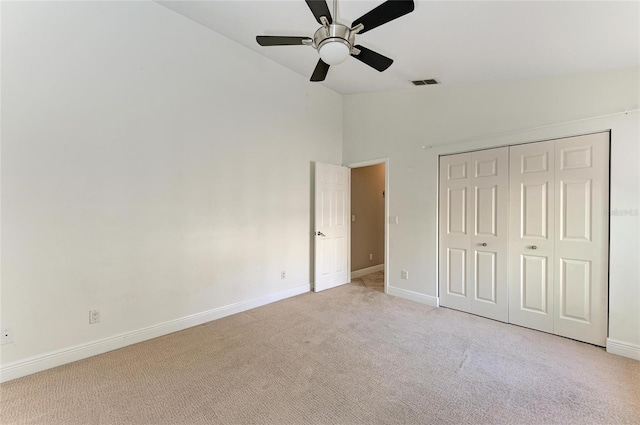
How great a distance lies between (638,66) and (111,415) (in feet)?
15.8

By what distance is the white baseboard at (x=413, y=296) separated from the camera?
362cm

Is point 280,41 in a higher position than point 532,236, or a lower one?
higher

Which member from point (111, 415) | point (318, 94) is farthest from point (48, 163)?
point (318, 94)

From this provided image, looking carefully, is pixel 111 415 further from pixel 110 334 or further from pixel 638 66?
pixel 638 66

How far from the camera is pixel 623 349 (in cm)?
237

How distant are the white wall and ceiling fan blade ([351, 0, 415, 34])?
6.90 feet

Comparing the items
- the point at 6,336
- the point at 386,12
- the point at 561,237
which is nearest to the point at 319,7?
the point at 386,12

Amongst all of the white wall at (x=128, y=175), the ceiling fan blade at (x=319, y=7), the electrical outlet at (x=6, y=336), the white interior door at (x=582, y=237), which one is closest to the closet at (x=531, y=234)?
the white interior door at (x=582, y=237)

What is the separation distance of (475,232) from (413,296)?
123 cm

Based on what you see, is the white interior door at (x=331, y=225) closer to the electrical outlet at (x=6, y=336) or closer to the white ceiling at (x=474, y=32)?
the white ceiling at (x=474, y=32)

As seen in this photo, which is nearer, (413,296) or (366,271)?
(413,296)

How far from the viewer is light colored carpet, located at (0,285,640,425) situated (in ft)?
5.60

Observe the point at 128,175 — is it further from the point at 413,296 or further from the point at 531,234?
the point at 531,234

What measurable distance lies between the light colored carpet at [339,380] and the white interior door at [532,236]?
0.26 metres
